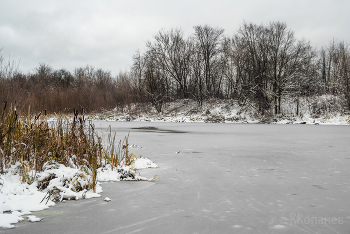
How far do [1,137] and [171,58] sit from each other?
27392 millimetres

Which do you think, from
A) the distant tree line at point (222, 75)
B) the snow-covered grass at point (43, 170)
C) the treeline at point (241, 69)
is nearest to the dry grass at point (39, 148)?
the snow-covered grass at point (43, 170)

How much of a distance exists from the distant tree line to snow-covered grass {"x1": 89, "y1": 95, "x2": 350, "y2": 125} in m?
0.65

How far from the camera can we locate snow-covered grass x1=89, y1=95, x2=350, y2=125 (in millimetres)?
19906

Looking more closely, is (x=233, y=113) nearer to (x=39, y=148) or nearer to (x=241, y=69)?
(x=241, y=69)

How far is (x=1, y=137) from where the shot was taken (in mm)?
3857

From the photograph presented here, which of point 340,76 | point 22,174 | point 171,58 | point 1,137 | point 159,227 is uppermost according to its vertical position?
point 171,58

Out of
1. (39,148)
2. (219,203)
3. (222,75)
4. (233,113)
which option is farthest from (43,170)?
(222,75)

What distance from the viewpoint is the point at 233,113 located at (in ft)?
78.5

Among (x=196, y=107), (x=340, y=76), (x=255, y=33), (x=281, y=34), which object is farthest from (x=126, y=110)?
(x=340, y=76)

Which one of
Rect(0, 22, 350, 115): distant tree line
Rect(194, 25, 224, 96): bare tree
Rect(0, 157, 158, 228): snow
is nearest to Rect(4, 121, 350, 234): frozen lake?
Rect(0, 157, 158, 228): snow

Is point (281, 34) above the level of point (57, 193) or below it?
above

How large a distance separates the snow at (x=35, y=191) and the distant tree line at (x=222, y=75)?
1485 cm

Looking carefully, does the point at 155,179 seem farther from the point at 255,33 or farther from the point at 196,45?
the point at 196,45

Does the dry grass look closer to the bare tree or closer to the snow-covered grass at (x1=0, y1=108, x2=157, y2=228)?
the snow-covered grass at (x1=0, y1=108, x2=157, y2=228)
